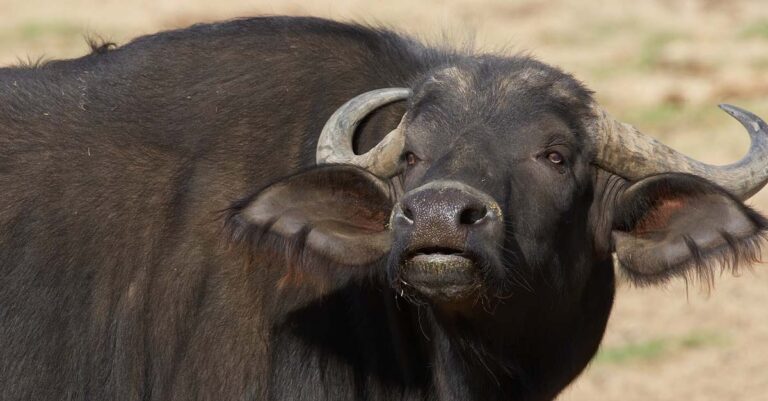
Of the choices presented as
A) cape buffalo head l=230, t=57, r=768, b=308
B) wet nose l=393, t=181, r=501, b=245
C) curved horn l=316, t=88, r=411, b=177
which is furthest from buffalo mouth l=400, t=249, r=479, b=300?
curved horn l=316, t=88, r=411, b=177

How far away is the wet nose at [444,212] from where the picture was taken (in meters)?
4.94

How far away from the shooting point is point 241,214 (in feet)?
18.7

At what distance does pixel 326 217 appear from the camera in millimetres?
5910

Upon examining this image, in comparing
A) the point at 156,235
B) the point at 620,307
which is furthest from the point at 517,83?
the point at 620,307

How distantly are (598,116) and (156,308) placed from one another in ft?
6.83

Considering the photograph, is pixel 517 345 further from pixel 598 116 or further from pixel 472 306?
pixel 598 116

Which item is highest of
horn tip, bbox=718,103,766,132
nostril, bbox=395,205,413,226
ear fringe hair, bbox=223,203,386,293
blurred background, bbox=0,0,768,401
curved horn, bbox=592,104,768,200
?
nostril, bbox=395,205,413,226

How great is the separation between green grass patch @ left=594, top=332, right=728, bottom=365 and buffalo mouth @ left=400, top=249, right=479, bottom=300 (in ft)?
18.4

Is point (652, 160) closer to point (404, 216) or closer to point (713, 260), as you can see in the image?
point (713, 260)

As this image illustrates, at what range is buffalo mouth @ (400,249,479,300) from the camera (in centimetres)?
505

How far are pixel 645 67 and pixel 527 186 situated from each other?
12164mm

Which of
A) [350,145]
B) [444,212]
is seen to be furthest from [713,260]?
[350,145]

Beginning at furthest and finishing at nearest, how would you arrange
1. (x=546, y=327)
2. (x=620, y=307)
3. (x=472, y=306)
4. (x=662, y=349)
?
(x=620, y=307) → (x=662, y=349) → (x=546, y=327) → (x=472, y=306)

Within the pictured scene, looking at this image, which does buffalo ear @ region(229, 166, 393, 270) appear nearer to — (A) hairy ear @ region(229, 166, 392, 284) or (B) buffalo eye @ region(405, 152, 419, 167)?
(A) hairy ear @ region(229, 166, 392, 284)
